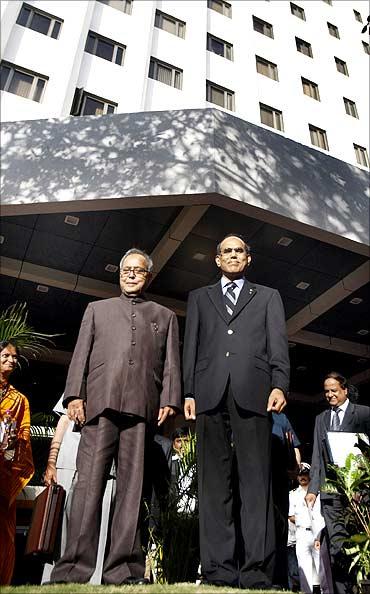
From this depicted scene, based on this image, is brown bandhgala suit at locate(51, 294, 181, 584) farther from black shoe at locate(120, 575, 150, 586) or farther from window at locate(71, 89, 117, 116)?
window at locate(71, 89, 117, 116)

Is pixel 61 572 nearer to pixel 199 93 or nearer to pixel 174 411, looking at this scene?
pixel 174 411

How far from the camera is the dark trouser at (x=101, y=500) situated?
7.31 ft

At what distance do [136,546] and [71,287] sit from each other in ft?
26.9

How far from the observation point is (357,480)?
3.66m

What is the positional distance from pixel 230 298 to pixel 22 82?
10395 mm

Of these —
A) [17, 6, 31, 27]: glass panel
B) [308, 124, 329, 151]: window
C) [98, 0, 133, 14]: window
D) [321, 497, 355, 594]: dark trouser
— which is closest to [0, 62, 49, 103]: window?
[17, 6, 31, 27]: glass panel

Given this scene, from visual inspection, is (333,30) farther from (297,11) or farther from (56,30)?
(56,30)

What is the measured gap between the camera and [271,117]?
1468 centimetres

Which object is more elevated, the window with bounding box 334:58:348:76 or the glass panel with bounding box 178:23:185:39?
the window with bounding box 334:58:348:76

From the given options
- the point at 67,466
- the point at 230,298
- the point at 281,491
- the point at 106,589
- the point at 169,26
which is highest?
the point at 169,26

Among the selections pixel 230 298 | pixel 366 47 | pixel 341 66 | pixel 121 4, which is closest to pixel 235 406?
pixel 230 298

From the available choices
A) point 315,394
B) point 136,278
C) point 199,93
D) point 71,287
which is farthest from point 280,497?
point 315,394

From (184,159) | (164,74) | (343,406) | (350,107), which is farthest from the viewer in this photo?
(350,107)

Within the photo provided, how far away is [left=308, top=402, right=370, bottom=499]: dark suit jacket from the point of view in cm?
426
